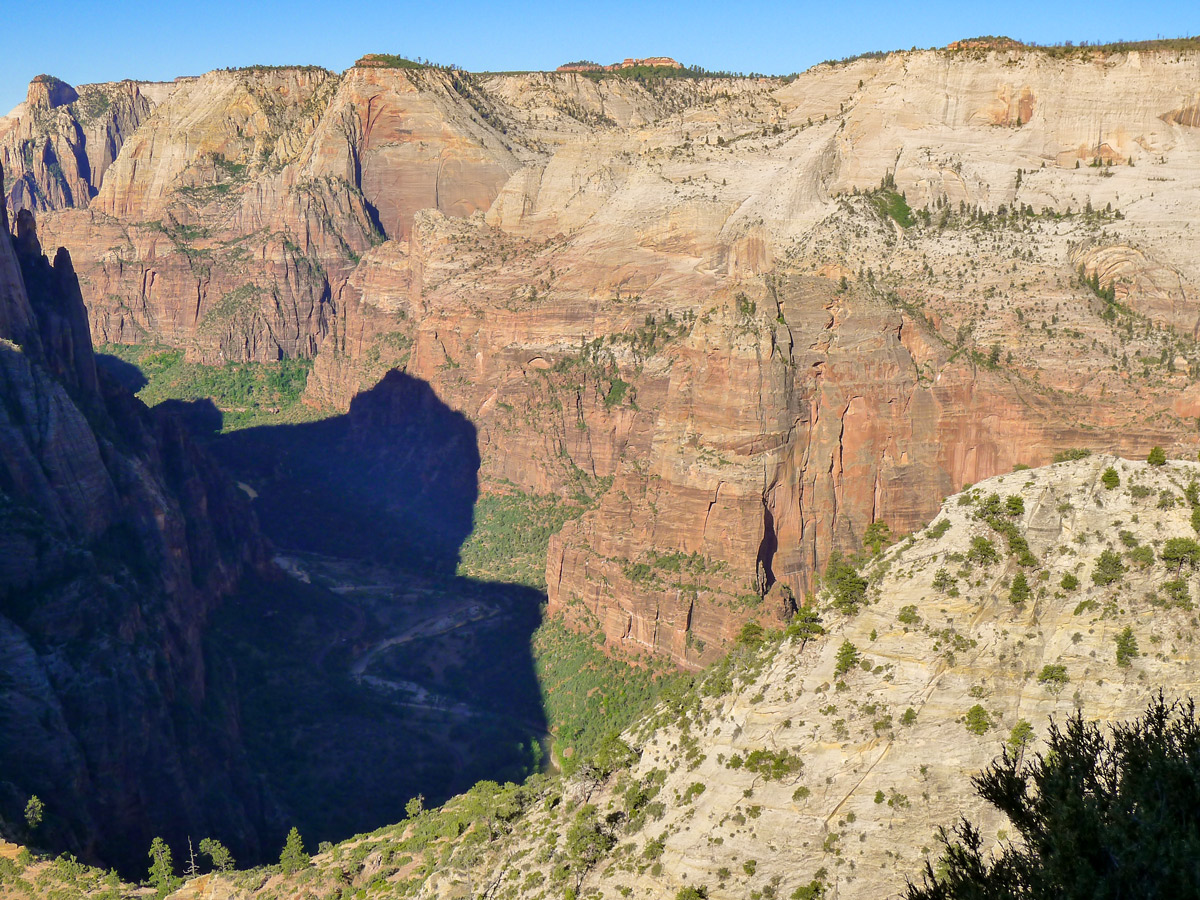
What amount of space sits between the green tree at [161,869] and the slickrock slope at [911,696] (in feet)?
65.6

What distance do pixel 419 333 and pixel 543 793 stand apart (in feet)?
294

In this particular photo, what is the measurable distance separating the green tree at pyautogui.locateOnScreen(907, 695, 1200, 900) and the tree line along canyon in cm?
131

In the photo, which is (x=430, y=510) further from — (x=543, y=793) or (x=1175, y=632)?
(x=1175, y=632)

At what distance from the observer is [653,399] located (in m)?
106

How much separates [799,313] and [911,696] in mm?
46638

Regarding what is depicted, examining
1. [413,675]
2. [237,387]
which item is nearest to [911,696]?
[413,675]

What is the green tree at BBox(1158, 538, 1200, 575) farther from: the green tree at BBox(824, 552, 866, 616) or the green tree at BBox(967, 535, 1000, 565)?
the green tree at BBox(824, 552, 866, 616)

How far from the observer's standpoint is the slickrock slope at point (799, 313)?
255 ft

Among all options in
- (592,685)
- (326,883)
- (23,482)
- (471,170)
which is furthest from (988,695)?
(471,170)

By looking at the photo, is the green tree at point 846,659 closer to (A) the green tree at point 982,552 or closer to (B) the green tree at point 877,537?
(A) the green tree at point 982,552

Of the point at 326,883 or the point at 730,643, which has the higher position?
the point at 730,643

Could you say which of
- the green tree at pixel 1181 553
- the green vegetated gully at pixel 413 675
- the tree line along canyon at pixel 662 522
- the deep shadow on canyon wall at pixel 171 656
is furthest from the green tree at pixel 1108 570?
Result: the deep shadow on canyon wall at pixel 171 656

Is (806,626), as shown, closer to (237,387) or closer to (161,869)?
(161,869)

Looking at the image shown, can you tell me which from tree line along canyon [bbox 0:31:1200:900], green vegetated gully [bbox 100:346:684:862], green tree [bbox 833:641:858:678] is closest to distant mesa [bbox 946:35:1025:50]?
tree line along canyon [bbox 0:31:1200:900]
